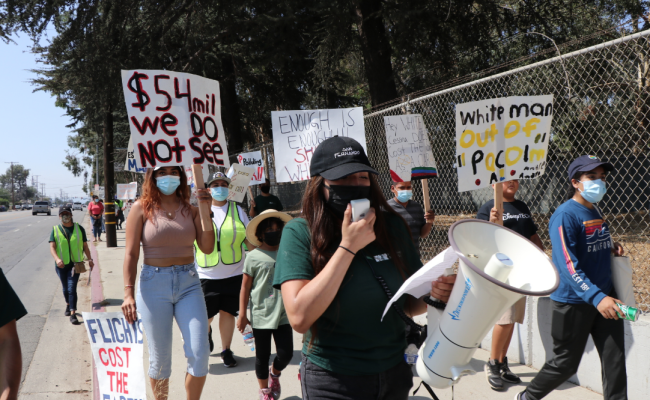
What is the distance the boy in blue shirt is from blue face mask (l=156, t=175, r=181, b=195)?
2730 mm

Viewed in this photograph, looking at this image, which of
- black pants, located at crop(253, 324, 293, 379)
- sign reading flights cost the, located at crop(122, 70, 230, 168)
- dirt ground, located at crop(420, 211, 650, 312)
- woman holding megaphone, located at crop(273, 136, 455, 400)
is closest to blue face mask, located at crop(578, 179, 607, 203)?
dirt ground, located at crop(420, 211, 650, 312)

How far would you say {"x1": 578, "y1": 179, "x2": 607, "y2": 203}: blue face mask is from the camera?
10.9ft

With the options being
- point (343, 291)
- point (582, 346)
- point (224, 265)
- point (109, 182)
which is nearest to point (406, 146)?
point (224, 265)

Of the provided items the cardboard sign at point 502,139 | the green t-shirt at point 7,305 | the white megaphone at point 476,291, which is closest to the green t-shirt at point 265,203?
the cardboard sign at point 502,139

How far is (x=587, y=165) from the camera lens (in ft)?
11.1

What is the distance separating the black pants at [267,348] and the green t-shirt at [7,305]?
2164 mm

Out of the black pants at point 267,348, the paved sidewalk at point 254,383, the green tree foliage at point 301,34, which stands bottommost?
the paved sidewalk at point 254,383

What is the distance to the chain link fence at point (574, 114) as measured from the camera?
4973 mm

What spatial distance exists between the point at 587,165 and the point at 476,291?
235 centimetres

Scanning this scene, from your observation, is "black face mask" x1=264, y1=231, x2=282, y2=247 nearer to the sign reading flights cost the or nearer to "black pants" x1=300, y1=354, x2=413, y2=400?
the sign reading flights cost the

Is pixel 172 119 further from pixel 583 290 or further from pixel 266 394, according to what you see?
pixel 583 290

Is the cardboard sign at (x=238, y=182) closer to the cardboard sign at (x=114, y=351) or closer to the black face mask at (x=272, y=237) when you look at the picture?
the black face mask at (x=272, y=237)

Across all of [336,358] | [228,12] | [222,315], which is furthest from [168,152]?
[228,12]

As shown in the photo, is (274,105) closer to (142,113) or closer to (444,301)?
(142,113)
